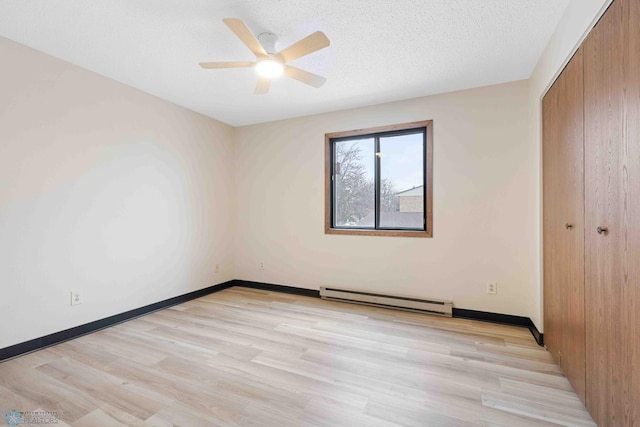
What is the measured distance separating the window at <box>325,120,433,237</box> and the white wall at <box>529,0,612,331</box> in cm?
95

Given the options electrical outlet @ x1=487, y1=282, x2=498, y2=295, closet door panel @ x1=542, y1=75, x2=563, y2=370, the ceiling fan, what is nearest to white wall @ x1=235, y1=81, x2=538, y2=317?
electrical outlet @ x1=487, y1=282, x2=498, y2=295

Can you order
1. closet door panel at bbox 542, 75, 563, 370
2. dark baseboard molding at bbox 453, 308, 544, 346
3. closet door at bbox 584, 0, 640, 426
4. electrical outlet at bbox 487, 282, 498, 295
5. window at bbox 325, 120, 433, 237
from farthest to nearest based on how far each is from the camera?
window at bbox 325, 120, 433, 237, electrical outlet at bbox 487, 282, 498, 295, dark baseboard molding at bbox 453, 308, 544, 346, closet door panel at bbox 542, 75, 563, 370, closet door at bbox 584, 0, 640, 426

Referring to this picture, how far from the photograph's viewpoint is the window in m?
3.30

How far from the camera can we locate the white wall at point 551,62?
1.55 m

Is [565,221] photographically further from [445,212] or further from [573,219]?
[445,212]

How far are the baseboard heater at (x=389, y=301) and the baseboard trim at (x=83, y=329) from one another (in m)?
1.84

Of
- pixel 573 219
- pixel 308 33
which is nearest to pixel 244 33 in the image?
pixel 308 33

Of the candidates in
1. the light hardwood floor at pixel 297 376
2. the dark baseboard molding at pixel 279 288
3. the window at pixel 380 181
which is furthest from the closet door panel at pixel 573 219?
the dark baseboard molding at pixel 279 288

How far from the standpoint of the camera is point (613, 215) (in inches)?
51.7

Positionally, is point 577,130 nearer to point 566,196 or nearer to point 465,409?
point 566,196

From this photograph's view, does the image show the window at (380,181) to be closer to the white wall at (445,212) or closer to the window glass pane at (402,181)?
the window glass pane at (402,181)

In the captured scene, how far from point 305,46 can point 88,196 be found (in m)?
2.41

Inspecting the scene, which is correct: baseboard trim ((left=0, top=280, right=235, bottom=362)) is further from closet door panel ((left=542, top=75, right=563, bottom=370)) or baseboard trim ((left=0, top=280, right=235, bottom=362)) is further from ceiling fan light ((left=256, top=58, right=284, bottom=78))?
closet door panel ((left=542, top=75, right=563, bottom=370))

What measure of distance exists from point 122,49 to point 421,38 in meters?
2.39
